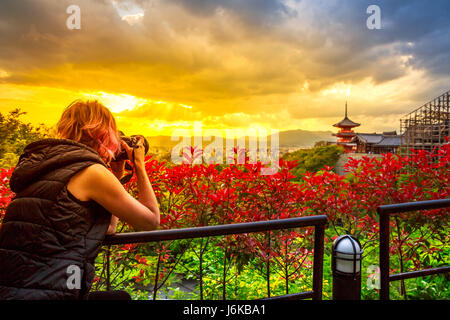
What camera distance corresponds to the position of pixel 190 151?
252 centimetres

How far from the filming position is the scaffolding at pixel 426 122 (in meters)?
30.3

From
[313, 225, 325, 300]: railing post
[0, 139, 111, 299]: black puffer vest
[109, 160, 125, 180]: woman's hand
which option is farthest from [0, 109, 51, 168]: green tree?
[313, 225, 325, 300]: railing post

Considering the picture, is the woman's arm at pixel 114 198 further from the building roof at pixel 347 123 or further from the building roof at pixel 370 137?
the building roof at pixel 347 123

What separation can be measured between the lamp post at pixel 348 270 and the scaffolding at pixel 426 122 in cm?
3393

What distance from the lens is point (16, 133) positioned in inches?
271

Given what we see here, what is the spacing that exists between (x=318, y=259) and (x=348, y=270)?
0.19 metres

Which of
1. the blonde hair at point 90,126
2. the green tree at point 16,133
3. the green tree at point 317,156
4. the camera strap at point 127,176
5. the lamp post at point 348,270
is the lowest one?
the lamp post at point 348,270

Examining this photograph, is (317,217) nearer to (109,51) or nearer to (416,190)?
(416,190)

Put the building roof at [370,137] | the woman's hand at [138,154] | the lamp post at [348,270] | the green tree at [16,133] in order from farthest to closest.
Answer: the building roof at [370,137], the green tree at [16,133], the lamp post at [348,270], the woman's hand at [138,154]

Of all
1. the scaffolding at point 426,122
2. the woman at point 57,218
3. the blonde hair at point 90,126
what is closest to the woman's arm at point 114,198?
the woman at point 57,218

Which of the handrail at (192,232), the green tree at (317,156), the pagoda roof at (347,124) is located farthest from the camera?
the pagoda roof at (347,124)

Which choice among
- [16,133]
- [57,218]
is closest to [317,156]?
[16,133]

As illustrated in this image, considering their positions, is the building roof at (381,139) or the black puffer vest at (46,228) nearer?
the black puffer vest at (46,228)
